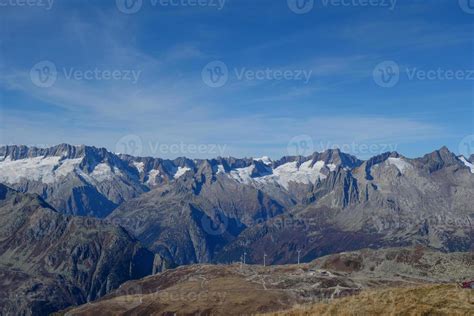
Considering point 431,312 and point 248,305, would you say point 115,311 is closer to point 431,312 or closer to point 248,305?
point 248,305

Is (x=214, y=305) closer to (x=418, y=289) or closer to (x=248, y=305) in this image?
(x=248, y=305)

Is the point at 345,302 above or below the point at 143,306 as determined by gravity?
above

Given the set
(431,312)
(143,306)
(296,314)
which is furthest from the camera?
(143,306)

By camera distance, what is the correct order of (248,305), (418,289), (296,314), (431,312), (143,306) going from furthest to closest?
(143,306) → (248,305) → (418,289) → (296,314) → (431,312)

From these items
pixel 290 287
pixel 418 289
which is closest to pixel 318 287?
pixel 290 287

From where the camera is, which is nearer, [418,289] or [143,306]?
[418,289]

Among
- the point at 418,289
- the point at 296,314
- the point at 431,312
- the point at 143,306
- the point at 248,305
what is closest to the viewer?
the point at 431,312
